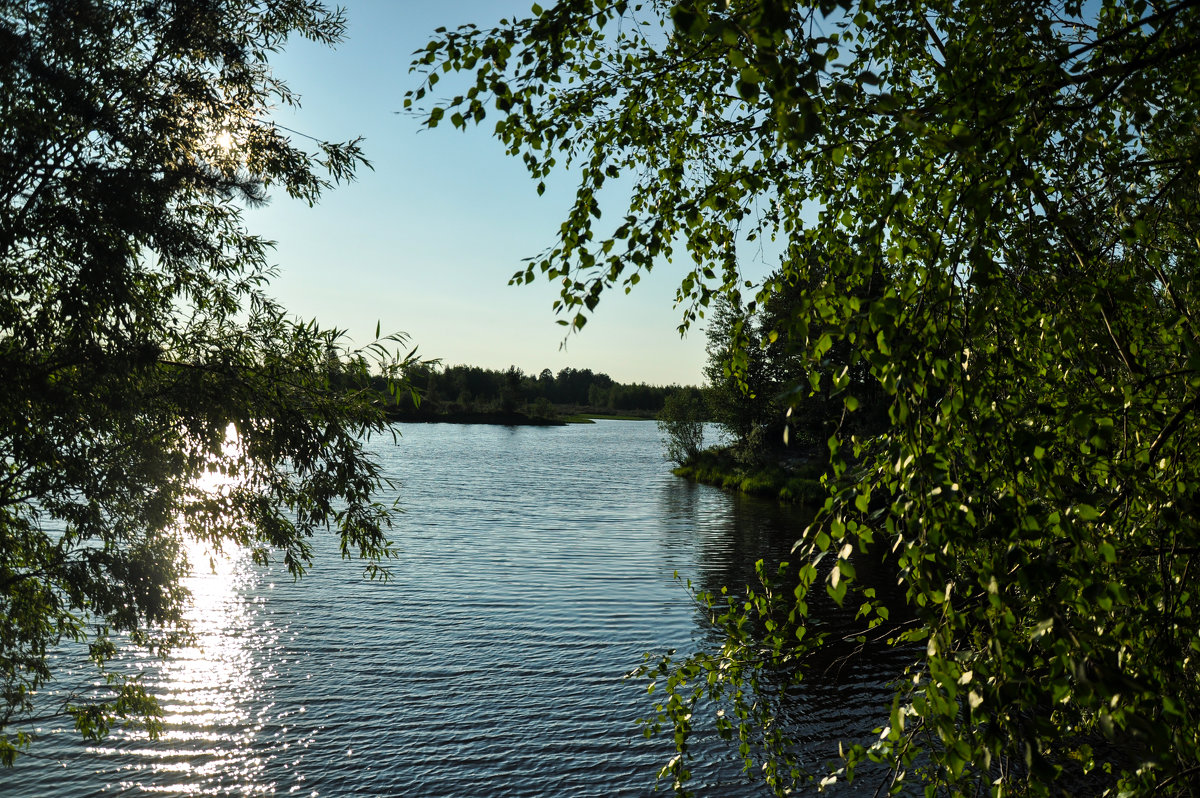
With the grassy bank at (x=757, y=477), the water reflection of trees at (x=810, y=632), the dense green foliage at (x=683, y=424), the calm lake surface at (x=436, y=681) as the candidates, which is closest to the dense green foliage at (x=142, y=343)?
the calm lake surface at (x=436, y=681)

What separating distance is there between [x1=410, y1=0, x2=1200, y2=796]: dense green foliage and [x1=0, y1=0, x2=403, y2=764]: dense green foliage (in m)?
6.39

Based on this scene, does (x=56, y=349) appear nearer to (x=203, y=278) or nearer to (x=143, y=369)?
(x=143, y=369)

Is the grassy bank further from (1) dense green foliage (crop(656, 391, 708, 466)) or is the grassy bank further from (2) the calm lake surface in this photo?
(2) the calm lake surface

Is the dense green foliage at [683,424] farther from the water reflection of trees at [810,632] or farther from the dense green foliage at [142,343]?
the dense green foliage at [142,343]

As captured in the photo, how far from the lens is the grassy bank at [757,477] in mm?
41719

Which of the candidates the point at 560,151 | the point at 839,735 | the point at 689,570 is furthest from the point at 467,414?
the point at 560,151

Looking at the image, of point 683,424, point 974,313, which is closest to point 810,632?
point 974,313

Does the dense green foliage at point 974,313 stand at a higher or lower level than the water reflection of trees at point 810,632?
higher

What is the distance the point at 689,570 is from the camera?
25.5 m

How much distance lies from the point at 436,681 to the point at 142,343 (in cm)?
923

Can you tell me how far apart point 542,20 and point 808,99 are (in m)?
1.90

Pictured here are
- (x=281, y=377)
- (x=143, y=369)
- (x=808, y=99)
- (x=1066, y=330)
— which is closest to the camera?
(x=808, y=99)

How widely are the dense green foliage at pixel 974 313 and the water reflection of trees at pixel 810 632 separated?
57 cm

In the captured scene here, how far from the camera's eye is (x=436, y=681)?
1575 cm
